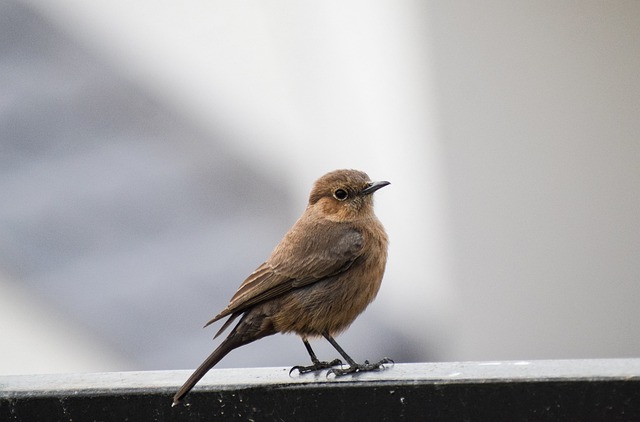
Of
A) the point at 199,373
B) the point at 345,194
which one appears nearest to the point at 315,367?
the point at 199,373

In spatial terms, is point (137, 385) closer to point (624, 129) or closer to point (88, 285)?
point (88, 285)

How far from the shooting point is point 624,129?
8508mm

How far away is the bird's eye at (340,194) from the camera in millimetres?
4527

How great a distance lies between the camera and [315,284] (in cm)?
415

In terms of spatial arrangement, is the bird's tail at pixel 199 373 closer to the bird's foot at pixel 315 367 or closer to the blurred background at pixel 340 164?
the bird's foot at pixel 315 367

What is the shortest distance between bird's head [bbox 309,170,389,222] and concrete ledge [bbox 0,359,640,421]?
1345 mm

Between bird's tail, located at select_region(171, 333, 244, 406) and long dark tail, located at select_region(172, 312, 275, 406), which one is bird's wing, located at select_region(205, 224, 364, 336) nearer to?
long dark tail, located at select_region(172, 312, 275, 406)

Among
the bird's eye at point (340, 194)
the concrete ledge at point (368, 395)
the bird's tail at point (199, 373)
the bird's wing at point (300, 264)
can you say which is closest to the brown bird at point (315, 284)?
the bird's wing at point (300, 264)

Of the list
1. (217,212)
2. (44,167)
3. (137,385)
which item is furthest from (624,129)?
(137,385)

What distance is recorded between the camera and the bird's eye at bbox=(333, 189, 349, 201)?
4527 mm

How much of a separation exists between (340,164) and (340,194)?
13.4ft

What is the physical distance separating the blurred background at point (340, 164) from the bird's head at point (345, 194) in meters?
3.04

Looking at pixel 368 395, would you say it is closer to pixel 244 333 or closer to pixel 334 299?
pixel 244 333

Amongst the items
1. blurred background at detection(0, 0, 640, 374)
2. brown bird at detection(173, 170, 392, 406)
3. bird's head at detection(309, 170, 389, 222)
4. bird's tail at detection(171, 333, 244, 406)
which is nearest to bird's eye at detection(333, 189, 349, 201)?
bird's head at detection(309, 170, 389, 222)
